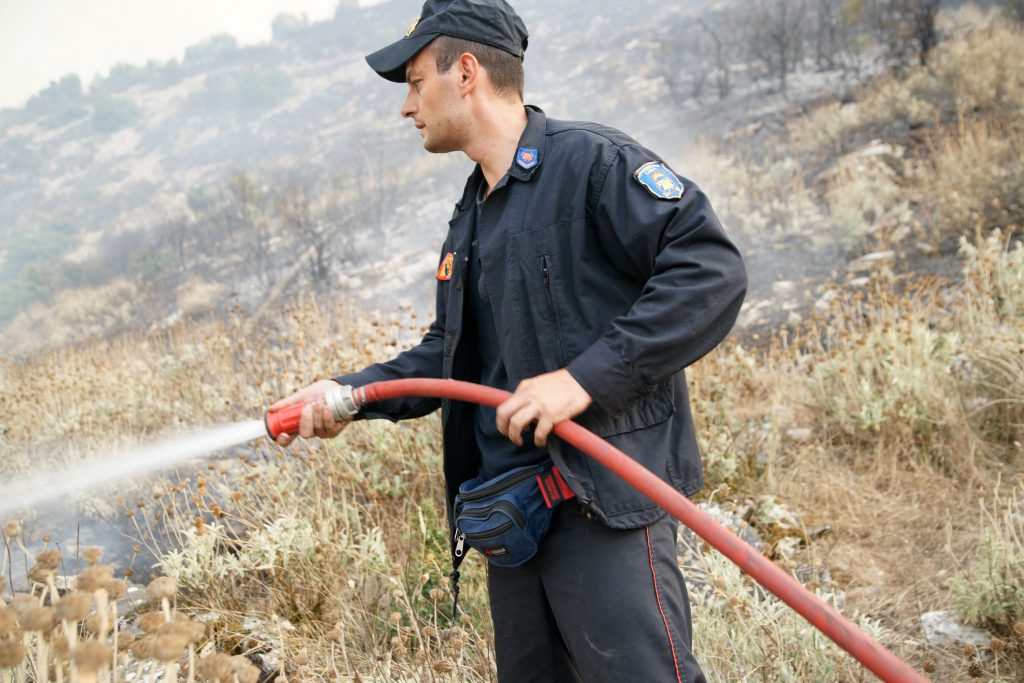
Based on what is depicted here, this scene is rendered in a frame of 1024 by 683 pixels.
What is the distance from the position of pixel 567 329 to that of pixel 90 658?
3.91ft

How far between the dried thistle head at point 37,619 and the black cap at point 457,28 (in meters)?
1.52

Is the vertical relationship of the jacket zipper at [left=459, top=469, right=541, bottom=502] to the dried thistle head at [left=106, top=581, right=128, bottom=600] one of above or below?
below

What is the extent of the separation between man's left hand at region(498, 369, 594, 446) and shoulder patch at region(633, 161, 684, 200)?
1.59 ft

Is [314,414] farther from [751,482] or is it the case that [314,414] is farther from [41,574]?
[751,482]

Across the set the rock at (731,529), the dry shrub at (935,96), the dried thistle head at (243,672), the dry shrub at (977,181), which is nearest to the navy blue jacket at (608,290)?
the dried thistle head at (243,672)

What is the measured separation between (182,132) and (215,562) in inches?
1091

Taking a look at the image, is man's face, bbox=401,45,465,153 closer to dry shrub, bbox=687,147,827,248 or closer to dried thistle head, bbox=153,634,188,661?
dried thistle head, bbox=153,634,188,661

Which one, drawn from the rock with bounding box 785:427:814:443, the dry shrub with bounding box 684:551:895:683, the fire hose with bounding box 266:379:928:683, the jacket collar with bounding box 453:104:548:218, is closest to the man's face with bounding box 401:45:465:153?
the jacket collar with bounding box 453:104:548:218

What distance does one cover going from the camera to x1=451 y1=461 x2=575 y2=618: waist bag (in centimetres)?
187

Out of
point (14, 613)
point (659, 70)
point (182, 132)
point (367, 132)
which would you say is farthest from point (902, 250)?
point (182, 132)

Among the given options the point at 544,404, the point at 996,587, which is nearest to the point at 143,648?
the point at 544,404

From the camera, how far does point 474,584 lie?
3.19m

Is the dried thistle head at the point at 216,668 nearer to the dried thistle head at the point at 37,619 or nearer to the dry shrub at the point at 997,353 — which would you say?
the dried thistle head at the point at 37,619

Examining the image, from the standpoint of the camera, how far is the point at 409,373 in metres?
2.33
